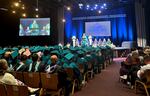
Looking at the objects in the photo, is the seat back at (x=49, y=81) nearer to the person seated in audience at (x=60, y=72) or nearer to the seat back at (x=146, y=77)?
the person seated in audience at (x=60, y=72)

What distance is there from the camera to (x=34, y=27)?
1538cm

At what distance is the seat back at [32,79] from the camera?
182 inches

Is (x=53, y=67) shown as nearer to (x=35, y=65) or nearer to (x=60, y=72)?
(x=60, y=72)

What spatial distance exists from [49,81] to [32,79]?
1.29 ft

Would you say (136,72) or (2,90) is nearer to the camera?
(2,90)

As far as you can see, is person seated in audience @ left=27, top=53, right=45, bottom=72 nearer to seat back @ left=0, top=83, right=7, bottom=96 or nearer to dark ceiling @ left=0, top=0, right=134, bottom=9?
seat back @ left=0, top=83, right=7, bottom=96

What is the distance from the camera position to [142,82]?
5164 mm

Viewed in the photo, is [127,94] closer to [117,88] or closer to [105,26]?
[117,88]

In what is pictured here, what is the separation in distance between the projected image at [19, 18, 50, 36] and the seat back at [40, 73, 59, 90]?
1100 centimetres

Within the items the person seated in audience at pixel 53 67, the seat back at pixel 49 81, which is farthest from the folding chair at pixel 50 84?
the person seated in audience at pixel 53 67

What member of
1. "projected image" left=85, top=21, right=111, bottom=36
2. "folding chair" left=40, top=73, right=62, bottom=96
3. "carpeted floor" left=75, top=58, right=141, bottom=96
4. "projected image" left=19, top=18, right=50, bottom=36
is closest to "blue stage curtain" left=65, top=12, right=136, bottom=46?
"projected image" left=85, top=21, right=111, bottom=36

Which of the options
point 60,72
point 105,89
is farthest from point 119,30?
point 60,72

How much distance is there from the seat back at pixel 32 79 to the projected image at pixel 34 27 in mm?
10799

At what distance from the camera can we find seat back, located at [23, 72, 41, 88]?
4629 millimetres
